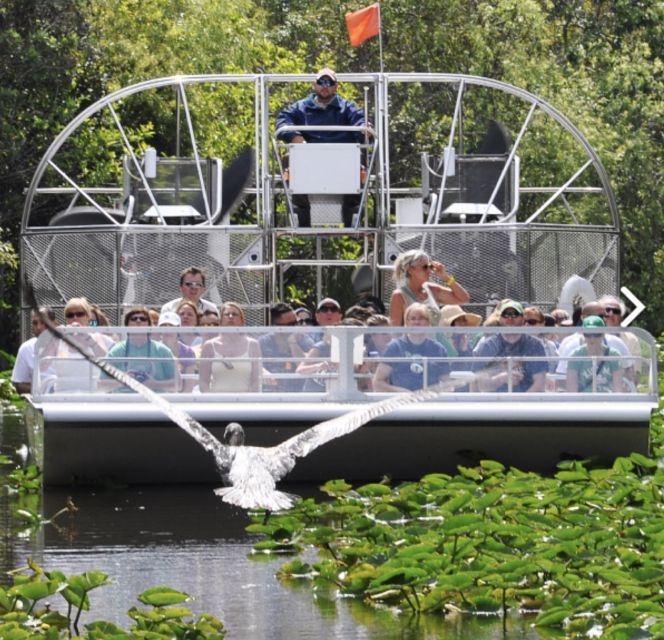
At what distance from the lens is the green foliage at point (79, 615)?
7.65 meters

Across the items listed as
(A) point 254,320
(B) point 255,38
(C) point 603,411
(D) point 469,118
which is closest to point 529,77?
(D) point 469,118

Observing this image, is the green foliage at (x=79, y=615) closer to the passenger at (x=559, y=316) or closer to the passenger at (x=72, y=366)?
the passenger at (x=72, y=366)

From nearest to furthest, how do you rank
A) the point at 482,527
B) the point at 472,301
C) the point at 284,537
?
1. the point at 482,527
2. the point at 284,537
3. the point at 472,301

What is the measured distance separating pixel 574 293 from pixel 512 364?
329 centimetres

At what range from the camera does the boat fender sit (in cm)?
1594

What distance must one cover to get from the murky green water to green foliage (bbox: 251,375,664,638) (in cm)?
16

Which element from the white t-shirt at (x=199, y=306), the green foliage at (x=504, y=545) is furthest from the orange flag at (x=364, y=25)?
the green foliage at (x=504, y=545)

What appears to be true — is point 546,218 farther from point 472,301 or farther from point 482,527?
point 482,527

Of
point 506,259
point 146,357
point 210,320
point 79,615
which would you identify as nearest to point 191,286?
point 210,320

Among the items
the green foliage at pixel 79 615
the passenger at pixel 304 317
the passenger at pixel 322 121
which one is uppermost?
the passenger at pixel 322 121

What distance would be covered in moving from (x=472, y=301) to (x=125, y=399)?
410cm

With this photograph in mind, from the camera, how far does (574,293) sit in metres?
16.0

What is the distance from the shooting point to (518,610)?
880cm

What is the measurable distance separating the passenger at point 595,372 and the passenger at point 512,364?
21cm
